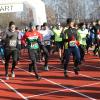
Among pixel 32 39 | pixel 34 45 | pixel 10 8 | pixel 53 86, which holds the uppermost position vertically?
pixel 10 8

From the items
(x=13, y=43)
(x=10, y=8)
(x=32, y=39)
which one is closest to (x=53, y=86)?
(x=32, y=39)

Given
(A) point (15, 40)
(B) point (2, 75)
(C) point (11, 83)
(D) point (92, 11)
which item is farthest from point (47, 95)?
(D) point (92, 11)

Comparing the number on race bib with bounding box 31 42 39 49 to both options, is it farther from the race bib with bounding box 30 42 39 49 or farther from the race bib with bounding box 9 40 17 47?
the race bib with bounding box 9 40 17 47

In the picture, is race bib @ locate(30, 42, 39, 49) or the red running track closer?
the red running track

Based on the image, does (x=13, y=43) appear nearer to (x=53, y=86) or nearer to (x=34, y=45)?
(x=34, y=45)

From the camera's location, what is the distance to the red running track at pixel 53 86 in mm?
11383

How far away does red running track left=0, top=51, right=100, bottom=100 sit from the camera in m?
11.4

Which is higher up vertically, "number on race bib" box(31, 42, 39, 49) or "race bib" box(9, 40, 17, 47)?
"race bib" box(9, 40, 17, 47)

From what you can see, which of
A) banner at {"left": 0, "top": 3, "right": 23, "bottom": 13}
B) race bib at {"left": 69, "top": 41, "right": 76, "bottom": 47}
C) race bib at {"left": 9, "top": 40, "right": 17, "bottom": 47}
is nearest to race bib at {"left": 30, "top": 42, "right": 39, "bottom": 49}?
race bib at {"left": 9, "top": 40, "right": 17, "bottom": 47}

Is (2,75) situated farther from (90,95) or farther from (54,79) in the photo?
(90,95)

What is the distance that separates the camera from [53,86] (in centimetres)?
1309

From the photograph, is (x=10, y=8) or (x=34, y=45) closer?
(x=34, y=45)

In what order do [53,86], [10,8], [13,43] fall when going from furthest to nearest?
[10,8] → [13,43] → [53,86]

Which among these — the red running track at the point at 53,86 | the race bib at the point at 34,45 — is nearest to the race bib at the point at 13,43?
the race bib at the point at 34,45
